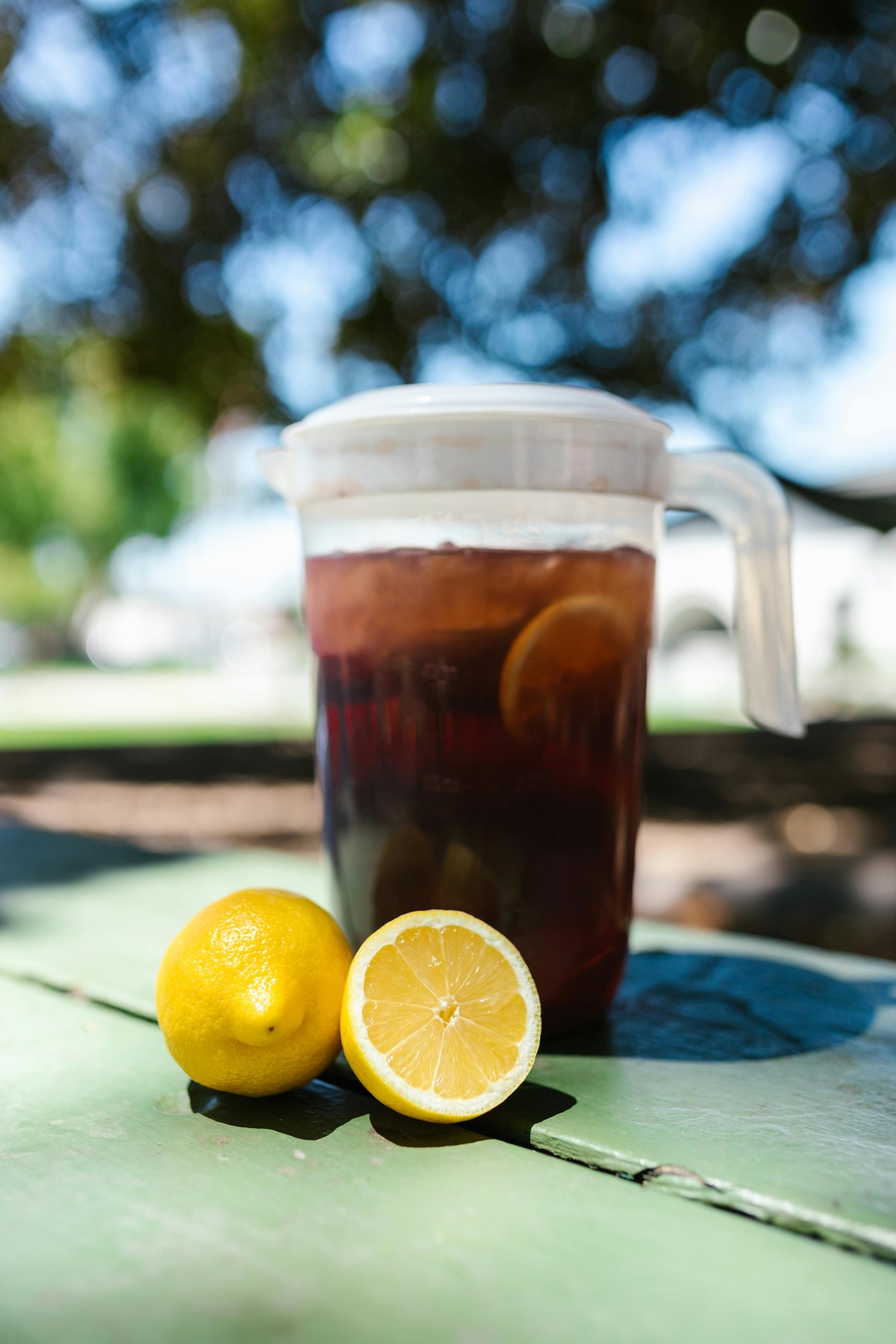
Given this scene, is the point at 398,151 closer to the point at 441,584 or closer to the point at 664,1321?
the point at 441,584

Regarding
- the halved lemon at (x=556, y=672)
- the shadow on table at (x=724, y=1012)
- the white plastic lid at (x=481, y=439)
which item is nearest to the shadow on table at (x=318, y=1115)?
the shadow on table at (x=724, y=1012)

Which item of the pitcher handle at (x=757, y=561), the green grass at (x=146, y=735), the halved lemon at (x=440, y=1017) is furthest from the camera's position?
the green grass at (x=146, y=735)

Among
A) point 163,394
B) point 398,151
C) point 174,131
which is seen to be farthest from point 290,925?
point 163,394

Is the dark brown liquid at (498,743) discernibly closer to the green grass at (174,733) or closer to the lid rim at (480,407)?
the lid rim at (480,407)

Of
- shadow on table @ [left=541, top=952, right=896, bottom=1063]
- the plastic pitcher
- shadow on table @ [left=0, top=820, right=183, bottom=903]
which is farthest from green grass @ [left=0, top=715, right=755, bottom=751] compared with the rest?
the plastic pitcher

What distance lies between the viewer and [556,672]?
96 centimetres

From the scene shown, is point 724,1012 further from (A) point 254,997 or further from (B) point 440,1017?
(A) point 254,997

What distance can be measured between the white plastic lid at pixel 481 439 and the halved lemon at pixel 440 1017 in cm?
39

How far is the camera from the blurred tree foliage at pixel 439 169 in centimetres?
558

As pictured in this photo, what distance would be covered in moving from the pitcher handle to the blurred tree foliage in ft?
17.0

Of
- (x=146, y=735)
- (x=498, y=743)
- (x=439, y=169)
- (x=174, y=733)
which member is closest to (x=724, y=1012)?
(x=498, y=743)

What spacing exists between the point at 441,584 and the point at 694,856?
16.1ft

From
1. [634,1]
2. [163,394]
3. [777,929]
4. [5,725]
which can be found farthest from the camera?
[5,725]

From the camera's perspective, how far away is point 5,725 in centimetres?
1181
